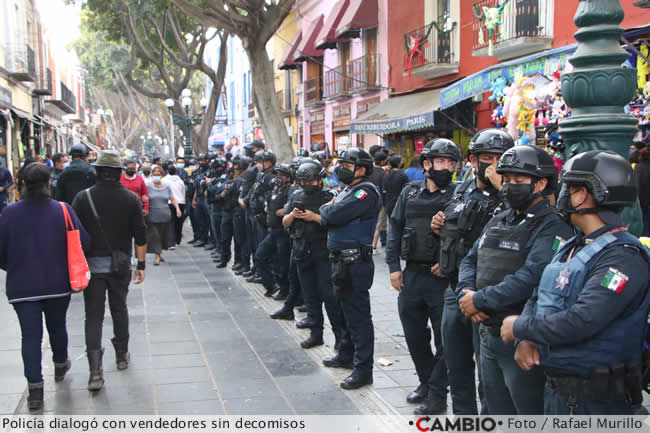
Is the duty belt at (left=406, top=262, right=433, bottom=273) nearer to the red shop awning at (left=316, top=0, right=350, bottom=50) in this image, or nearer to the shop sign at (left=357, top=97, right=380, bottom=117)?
the shop sign at (left=357, top=97, right=380, bottom=117)

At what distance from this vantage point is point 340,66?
23266 millimetres

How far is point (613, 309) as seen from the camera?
8.66ft

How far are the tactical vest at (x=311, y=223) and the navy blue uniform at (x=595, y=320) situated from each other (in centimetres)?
375

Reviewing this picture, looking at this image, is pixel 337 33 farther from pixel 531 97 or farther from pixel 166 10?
pixel 531 97

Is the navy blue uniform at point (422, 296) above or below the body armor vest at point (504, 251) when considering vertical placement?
below

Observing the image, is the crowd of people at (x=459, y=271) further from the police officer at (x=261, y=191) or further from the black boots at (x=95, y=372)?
the police officer at (x=261, y=191)

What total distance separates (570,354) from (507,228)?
0.86 metres

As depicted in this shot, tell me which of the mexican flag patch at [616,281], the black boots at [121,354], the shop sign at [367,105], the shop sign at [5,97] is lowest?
the black boots at [121,354]

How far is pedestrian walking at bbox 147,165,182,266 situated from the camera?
39.0 feet

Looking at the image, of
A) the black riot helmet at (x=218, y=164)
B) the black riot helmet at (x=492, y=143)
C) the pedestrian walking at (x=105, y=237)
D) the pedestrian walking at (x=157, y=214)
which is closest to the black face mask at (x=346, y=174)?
the black riot helmet at (x=492, y=143)

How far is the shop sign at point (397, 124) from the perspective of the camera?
613 inches

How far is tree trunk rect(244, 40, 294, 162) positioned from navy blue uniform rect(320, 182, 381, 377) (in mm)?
8846

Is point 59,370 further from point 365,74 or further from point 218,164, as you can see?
point 365,74

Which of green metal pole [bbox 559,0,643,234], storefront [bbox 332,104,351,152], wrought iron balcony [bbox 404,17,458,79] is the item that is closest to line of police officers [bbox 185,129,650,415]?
green metal pole [bbox 559,0,643,234]
